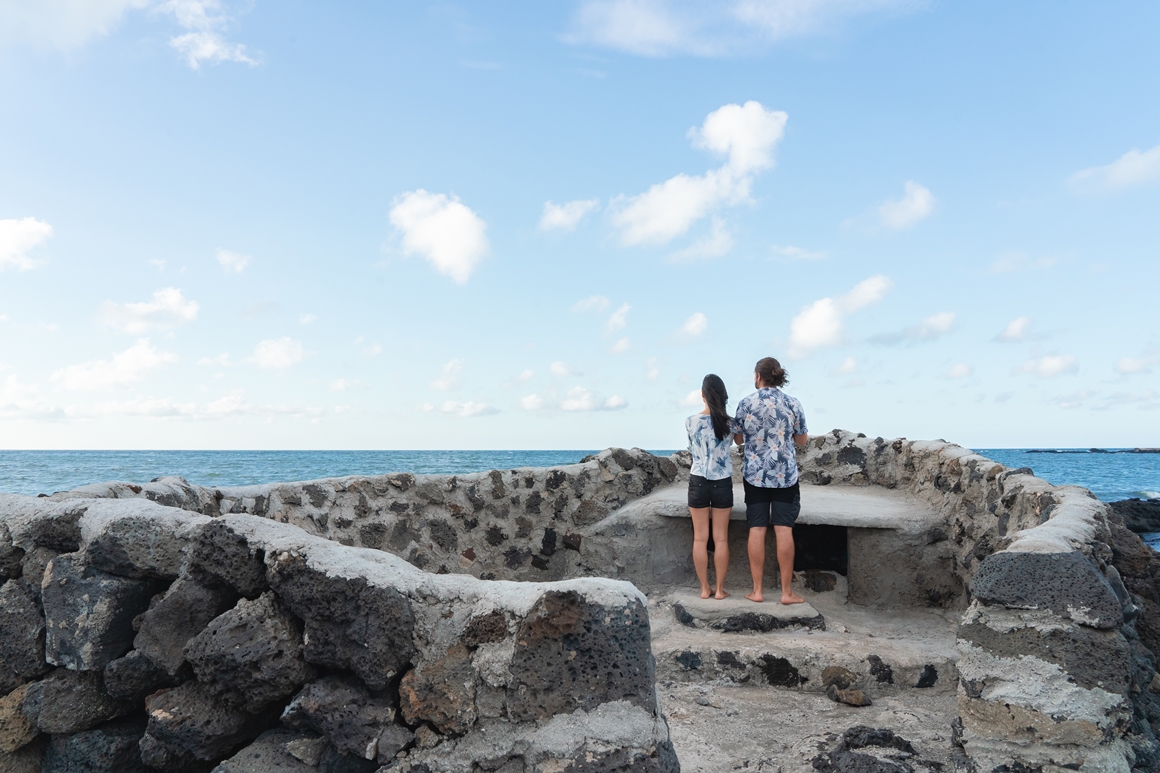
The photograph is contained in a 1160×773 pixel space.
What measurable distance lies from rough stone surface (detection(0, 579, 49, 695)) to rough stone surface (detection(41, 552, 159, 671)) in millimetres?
97

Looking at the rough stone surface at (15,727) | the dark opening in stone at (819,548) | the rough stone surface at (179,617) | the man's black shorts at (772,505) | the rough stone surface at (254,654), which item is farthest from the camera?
the dark opening in stone at (819,548)

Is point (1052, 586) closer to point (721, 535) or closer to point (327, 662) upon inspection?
point (327, 662)

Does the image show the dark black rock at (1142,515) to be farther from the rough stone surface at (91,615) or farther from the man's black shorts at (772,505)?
the rough stone surface at (91,615)

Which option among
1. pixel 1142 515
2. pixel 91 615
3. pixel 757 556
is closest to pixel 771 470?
pixel 757 556

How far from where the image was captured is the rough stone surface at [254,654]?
198cm

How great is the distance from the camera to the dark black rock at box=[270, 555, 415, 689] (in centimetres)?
191

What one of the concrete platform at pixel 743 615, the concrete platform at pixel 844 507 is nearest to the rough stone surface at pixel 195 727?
the concrete platform at pixel 743 615

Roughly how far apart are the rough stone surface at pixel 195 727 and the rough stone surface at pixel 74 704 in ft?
1.01

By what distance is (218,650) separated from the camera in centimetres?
201

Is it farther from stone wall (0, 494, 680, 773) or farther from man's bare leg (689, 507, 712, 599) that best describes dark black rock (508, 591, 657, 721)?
man's bare leg (689, 507, 712, 599)

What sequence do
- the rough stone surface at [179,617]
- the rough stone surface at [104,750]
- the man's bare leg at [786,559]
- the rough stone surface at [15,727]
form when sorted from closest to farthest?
the rough stone surface at [179,617] < the rough stone surface at [104,750] < the rough stone surface at [15,727] < the man's bare leg at [786,559]

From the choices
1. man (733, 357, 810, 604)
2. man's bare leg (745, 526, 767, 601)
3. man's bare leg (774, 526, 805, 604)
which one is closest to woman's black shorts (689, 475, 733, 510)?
man (733, 357, 810, 604)

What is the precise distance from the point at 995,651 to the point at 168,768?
8.94ft

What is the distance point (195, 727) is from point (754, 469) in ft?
12.3
